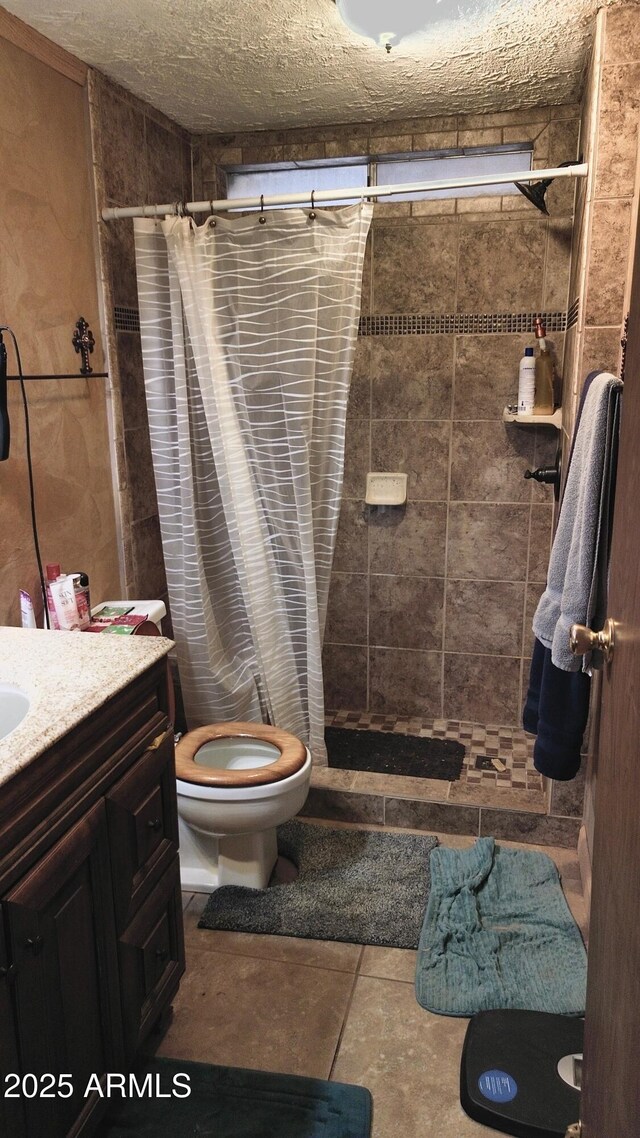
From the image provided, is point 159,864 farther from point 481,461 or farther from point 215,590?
point 481,461

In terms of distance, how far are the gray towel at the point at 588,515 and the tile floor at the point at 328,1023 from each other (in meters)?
0.90

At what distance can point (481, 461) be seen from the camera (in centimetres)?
314

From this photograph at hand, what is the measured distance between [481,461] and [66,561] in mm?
1589

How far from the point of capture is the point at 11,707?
5.18 ft

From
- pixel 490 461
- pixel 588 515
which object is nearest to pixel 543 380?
pixel 490 461

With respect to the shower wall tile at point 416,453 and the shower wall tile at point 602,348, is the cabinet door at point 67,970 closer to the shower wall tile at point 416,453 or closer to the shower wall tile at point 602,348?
the shower wall tile at point 602,348

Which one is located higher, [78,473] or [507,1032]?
[78,473]

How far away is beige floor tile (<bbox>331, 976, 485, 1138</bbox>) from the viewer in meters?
1.66

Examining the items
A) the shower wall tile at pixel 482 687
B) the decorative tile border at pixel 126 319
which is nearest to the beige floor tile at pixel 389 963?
the shower wall tile at pixel 482 687

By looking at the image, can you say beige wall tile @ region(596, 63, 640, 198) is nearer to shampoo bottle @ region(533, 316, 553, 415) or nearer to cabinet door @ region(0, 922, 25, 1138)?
shampoo bottle @ region(533, 316, 553, 415)

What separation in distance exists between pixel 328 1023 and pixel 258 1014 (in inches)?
6.5

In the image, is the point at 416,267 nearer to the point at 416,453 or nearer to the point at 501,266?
the point at 501,266

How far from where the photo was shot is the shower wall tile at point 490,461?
310 cm

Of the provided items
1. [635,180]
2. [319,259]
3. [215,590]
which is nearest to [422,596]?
[215,590]
